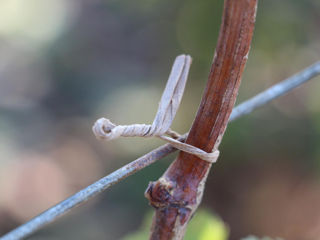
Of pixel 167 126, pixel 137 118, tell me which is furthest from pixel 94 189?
pixel 137 118

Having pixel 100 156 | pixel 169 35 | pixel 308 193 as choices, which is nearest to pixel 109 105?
pixel 100 156

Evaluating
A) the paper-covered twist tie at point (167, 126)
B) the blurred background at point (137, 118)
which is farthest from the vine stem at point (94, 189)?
the blurred background at point (137, 118)

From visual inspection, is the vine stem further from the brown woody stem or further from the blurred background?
the blurred background

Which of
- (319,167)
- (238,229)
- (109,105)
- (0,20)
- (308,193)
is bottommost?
(238,229)

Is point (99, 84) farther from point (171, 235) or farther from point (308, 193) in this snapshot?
point (171, 235)

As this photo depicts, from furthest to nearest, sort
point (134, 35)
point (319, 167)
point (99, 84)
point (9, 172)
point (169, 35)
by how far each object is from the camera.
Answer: point (134, 35)
point (99, 84)
point (169, 35)
point (9, 172)
point (319, 167)

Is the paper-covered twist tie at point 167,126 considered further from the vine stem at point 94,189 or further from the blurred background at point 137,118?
the blurred background at point 137,118

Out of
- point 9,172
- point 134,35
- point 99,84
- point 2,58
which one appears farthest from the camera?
point 134,35
